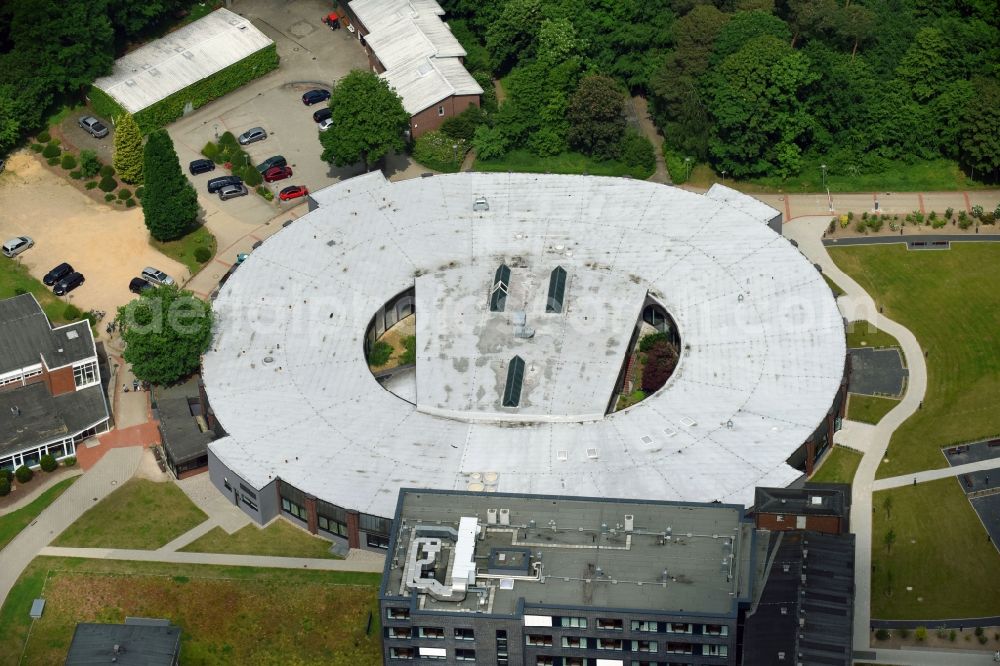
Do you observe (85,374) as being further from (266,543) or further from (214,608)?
(214,608)

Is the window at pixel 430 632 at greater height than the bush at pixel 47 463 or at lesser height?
lesser

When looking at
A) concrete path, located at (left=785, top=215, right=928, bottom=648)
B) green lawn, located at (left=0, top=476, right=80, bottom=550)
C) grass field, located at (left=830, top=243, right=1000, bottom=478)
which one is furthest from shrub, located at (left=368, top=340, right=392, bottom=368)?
grass field, located at (left=830, top=243, right=1000, bottom=478)

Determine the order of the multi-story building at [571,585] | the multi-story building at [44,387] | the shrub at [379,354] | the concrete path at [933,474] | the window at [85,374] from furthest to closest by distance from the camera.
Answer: the shrub at [379,354] → the window at [85,374] → the multi-story building at [44,387] → the concrete path at [933,474] → the multi-story building at [571,585]

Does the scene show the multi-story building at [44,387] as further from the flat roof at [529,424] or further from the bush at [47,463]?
the flat roof at [529,424]

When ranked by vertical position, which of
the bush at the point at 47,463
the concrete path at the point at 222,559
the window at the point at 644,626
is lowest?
the window at the point at 644,626

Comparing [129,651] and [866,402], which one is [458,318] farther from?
[129,651]

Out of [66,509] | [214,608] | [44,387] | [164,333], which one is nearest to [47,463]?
[66,509]

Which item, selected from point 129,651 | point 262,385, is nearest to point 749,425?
point 262,385

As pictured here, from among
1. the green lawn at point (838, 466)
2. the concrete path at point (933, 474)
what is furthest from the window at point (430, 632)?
the concrete path at point (933, 474)
